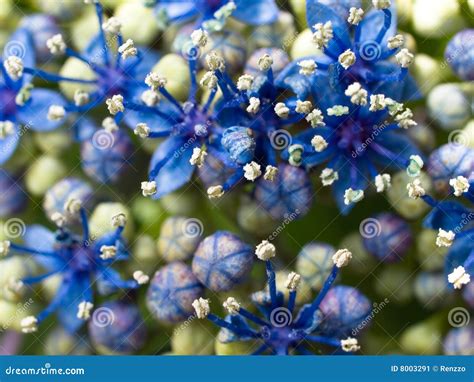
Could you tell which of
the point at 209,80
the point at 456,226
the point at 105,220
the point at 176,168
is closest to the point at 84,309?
the point at 105,220

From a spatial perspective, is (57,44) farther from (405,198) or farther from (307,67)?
(405,198)

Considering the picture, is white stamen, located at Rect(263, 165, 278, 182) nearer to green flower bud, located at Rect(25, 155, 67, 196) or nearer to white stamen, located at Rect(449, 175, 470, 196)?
white stamen, located at Rect(449, 175, 470, 196)

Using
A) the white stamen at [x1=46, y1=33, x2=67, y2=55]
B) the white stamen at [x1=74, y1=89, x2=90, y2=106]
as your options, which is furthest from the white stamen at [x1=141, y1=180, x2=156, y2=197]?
the white stamen at [x1=46, y1=33, x2=67, y2=55]

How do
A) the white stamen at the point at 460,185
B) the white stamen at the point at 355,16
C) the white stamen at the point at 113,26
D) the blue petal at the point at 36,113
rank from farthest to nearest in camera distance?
the blue petal at the point at 36,113
the white stamen at the point at 113,26
the white stamen at the point at 355,16
the white stamen at the point at 460,185

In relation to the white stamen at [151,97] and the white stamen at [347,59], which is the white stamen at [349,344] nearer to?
the white stamen at [347,59]

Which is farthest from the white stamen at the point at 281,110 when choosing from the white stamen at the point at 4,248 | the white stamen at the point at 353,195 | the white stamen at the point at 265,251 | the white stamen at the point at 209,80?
the white stamen at the point at 4,248
